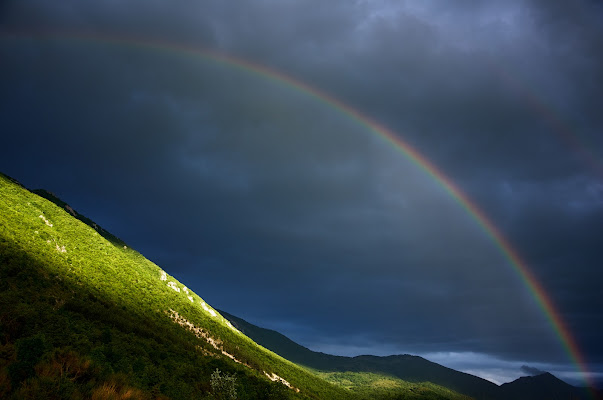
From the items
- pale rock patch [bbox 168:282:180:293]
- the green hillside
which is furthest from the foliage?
pale rock patch [bbox 168:282:180:293]

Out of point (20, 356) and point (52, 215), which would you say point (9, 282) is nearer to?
point (20, 356)

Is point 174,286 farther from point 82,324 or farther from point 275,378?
point 82,324

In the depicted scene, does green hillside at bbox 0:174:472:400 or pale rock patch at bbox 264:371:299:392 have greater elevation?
green hillside at bbox 0:174:472:400

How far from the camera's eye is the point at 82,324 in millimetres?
35031

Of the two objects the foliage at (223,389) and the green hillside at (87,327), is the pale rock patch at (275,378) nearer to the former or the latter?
the green hillside at (87,327)

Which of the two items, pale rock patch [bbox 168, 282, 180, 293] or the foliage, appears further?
pale rock patch [bbox 168, 282, 180, 293]

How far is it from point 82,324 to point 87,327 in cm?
74

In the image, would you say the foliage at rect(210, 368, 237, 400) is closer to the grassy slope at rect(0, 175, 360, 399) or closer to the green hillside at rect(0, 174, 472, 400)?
the green hillside at rect(0, 174, 472, 400)

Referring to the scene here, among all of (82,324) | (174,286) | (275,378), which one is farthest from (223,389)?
(174,286)

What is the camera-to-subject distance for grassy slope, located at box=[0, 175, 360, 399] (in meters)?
15.3

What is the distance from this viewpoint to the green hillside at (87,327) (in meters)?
15.3

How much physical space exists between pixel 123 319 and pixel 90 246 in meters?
38.1

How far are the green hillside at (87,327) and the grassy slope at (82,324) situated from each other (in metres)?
0.07

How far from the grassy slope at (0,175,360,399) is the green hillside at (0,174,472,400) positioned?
75 millimetres
